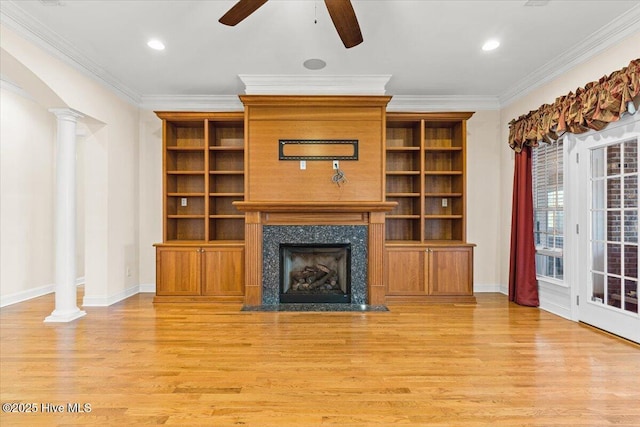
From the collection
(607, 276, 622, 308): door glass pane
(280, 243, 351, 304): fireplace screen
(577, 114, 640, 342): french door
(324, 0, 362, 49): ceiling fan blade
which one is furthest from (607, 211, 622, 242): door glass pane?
(324, 0, 362, 49): ceiling fan blade

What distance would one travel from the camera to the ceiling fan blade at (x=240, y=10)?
2.31m

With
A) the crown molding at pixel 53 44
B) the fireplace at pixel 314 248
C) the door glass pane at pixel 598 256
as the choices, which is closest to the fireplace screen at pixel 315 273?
the fireplace at pixel 314 248

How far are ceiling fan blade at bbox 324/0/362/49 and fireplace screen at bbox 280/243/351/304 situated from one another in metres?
2.59

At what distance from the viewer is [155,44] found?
3604 mm

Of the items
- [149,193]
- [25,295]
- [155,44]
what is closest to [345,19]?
[155,44]

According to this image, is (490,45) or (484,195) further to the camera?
(484,195)

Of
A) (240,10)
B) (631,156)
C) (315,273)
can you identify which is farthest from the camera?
(315,273)

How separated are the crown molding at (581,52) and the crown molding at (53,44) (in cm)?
533

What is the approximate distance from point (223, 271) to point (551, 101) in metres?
4.69

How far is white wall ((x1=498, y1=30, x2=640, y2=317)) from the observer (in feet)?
10.7

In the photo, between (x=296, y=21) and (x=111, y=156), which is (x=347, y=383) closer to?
(x=296, y=21)

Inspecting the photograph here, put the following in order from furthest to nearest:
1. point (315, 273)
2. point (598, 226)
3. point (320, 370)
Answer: point (315, 273) < point (598, 226) < point (320, 370)

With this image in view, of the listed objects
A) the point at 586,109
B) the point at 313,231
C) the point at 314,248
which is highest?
the point at 586,109

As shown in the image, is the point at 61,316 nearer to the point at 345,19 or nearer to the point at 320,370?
the point at 320,370
